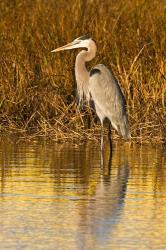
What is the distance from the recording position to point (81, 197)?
8164mm

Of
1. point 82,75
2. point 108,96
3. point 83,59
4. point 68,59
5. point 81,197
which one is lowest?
A: point 81,197

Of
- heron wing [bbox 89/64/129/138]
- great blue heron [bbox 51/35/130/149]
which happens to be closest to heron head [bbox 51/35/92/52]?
great blue heron [bbox 51/35/130/149]

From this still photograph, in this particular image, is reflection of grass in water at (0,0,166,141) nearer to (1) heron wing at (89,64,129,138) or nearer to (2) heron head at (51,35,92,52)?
(1) heron wing at (89,64,129,138)

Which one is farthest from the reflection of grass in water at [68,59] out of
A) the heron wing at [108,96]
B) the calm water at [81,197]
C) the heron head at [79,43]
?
the calm water at [81,197]

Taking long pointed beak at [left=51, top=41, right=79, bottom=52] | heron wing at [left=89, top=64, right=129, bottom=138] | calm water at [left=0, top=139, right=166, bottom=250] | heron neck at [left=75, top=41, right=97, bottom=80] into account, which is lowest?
calm water at [left=0, top=139, right=166, bottom=250]

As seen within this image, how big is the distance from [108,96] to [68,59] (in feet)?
5.38

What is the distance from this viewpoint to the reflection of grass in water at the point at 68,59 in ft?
42.1

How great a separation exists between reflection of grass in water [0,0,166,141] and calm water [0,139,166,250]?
93 cm

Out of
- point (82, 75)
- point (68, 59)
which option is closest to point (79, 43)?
point (82, 75)

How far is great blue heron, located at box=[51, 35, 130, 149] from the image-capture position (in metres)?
12.2

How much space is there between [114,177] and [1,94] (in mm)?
4334

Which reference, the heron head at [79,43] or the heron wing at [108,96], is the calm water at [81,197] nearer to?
the heron wing at [108,96]

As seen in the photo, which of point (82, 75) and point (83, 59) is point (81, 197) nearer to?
point (82, 75)

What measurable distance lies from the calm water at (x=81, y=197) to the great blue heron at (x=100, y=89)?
458 millimetres
